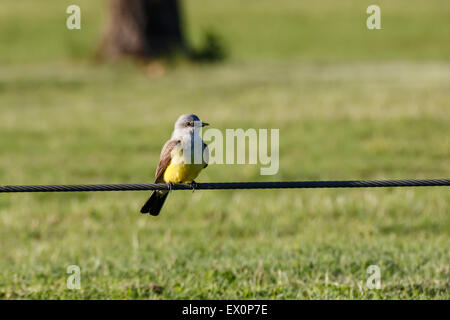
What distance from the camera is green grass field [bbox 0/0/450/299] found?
5.42 meters

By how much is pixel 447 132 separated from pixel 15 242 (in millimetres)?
6684

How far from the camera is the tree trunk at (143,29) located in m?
18.8

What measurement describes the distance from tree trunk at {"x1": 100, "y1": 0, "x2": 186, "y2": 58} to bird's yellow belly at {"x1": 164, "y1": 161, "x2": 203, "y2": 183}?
47.0 feet

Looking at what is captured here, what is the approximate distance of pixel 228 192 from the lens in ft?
29.8

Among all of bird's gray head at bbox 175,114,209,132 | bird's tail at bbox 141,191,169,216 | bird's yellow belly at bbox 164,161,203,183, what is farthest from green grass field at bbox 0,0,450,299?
bird's gray head at bbox 175,114,209,132

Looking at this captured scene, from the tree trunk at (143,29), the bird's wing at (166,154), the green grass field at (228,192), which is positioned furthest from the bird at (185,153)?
the tree trunk at (143,29)

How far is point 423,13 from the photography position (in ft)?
124

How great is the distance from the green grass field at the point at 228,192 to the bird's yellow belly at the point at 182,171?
807 millimetres

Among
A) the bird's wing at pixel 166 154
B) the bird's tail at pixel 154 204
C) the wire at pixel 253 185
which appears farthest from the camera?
the bird's tail at pixel 154 204

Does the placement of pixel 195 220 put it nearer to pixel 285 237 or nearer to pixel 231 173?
pixel 285 237

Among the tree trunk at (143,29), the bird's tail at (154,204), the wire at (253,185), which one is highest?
the tree trunk at (143,29)

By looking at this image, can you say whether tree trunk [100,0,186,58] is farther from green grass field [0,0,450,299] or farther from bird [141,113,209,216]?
bird [141,113,209,216]

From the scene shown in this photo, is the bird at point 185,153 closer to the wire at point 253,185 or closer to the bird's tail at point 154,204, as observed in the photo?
the bird's tail at point 154,204
